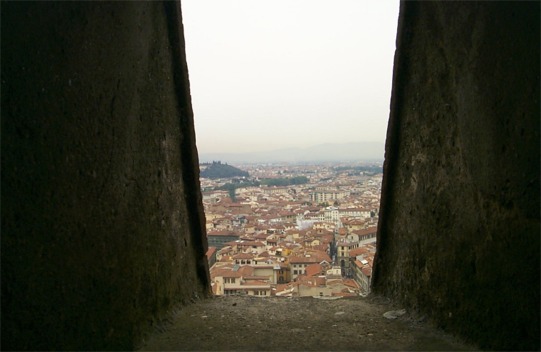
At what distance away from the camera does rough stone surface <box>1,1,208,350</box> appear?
5.18 ft

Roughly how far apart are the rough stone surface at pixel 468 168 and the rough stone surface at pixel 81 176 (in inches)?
59.1

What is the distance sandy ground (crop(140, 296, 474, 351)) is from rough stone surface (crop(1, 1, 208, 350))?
0.20m

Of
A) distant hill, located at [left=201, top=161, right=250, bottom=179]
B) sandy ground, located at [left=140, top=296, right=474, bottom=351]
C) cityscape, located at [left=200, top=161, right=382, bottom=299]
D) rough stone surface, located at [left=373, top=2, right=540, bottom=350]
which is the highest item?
rough stone surface, located at [left=373, top=2, right=540, bottom=350]

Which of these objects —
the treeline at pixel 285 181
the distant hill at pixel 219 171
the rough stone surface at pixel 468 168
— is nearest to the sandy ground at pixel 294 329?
the rough stone surface at pixel 468 168

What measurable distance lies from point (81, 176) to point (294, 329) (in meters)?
1.59

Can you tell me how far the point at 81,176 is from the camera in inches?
72.5

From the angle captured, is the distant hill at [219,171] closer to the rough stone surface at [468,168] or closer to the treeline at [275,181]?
the treeline at [275,181]

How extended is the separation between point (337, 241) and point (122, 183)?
8959 mm

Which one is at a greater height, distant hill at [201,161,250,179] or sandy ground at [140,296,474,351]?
distant hill at [201,161,250,179]

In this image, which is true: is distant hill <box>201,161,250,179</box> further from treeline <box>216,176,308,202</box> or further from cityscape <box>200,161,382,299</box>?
cityscape <box>200,161,382,299</box>

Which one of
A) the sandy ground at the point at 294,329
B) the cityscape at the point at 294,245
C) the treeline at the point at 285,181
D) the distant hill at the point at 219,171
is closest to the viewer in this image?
the sandy ground at the point at 294,329

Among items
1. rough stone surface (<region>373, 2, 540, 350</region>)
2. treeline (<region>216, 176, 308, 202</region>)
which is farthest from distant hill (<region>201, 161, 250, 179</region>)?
rough stone surface (<region>373, 2, 540, 350</region>)

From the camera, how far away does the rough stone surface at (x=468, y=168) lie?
178 centimetres

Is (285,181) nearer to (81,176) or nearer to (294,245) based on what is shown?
(294,245)
